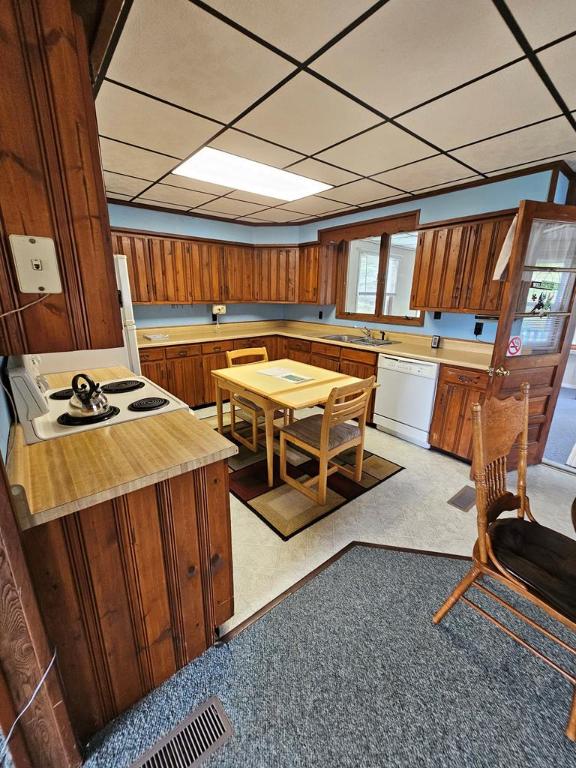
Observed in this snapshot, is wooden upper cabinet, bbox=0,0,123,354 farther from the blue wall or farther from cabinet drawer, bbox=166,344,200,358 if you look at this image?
the blue wall

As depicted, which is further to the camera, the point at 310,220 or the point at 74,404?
the point at 310,220

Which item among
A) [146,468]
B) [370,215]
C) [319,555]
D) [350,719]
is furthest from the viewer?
[370,215]

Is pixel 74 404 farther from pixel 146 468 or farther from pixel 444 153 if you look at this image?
pixel 444 153

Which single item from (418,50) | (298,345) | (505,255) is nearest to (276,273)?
(298,345)

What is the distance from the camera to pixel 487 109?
1.78 meters

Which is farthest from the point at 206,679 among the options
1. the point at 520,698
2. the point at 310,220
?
the point at 310,220

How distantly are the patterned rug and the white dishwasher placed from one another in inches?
22.0

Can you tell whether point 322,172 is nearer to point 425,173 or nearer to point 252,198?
point 425,173

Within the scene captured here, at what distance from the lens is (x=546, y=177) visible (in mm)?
2582

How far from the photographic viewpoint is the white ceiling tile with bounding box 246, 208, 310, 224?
406cm

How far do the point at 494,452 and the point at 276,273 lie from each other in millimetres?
4142

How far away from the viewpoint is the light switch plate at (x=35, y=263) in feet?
2.53

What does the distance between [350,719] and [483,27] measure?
2.68m

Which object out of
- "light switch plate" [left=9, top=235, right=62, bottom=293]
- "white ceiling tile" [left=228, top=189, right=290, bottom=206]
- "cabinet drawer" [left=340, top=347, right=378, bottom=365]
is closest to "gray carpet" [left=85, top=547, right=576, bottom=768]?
"light switch plate" [left=9, top=235, right=62, bottom=293]
